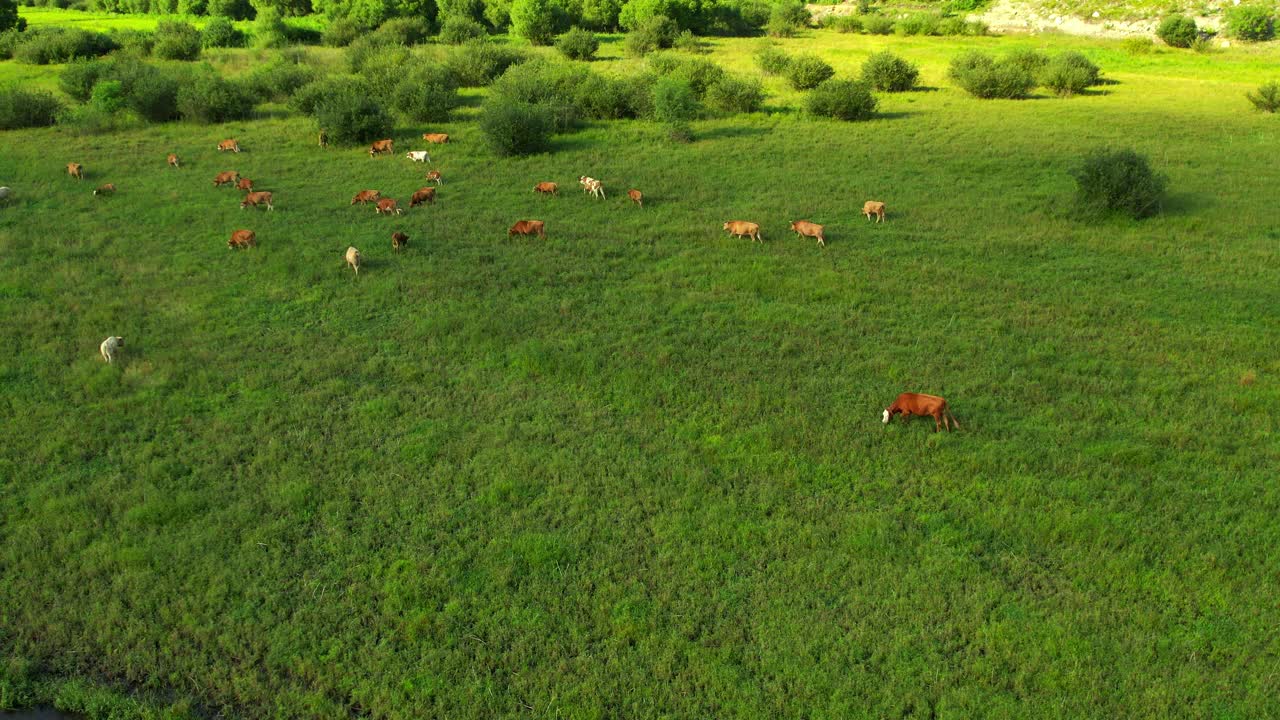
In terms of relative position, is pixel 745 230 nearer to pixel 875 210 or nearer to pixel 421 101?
pixel 875 210

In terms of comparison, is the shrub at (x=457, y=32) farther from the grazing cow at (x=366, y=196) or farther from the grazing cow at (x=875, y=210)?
the grazing cow at (x=875, y=210)

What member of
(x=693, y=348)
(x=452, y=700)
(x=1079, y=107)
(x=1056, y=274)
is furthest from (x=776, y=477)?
(x=1079, y=107)

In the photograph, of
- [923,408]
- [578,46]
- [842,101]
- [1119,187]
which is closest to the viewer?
[923,408]

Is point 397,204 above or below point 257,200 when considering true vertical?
below

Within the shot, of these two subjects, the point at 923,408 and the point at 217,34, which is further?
the point at 217,34

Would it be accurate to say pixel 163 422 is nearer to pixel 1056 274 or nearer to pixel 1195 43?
pixel 1056 274

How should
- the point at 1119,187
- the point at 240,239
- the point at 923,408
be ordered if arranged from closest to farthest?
the point at 923,408, the point at 240,239, the point at 1119,187

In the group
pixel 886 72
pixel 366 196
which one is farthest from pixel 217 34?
pixel 886 72

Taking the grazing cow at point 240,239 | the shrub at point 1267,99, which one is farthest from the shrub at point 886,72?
the grazing cow at point 240,239
